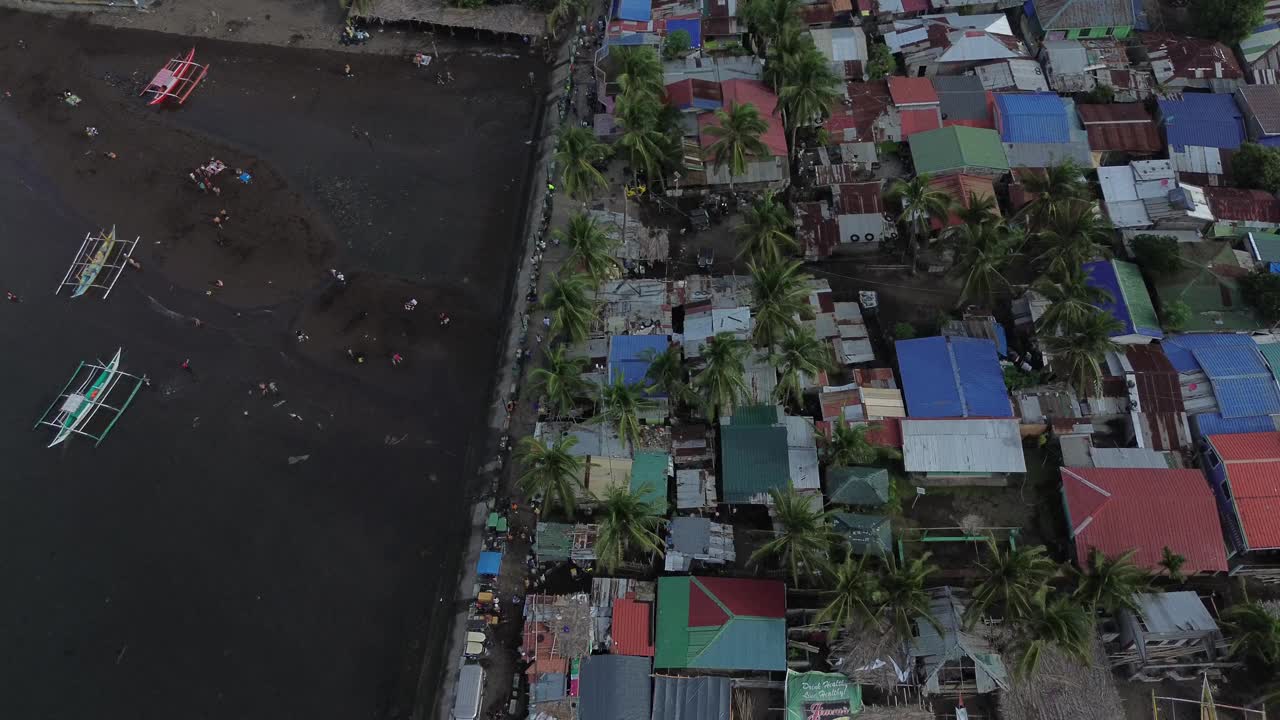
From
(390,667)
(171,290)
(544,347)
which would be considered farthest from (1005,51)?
(171,290)

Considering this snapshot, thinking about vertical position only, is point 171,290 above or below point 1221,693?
above

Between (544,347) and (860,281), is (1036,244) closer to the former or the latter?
(860,281)

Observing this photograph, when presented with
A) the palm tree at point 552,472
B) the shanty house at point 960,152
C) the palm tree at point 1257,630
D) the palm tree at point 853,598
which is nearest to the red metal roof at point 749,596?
the palm tree at point 853,598

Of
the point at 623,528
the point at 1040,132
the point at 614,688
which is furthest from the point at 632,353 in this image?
the point at 1040,132

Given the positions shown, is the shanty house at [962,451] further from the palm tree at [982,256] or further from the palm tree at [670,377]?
the palm tree at [670,377]

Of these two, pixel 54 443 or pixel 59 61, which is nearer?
pixel 54 443
